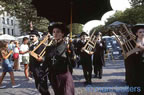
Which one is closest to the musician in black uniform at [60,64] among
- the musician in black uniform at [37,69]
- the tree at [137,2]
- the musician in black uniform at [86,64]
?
the musician in black uniform at [37,69]

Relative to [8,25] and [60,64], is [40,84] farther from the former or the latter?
[8,25]

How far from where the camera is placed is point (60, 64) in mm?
3424

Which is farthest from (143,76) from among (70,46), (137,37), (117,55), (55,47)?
(117,55)

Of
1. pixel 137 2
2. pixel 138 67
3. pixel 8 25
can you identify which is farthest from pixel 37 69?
pixel 8 25

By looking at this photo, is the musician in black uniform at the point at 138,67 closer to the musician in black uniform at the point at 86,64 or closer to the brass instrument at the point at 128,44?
the brass instrument at the point at 128,44

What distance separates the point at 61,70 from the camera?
11.2ft

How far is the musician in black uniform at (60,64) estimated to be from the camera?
3344mm

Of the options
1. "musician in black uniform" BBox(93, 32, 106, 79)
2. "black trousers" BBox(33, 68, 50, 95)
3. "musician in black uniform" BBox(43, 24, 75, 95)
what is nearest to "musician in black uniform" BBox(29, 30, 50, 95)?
"black trousers" BBox(33, 68, 50, 95)

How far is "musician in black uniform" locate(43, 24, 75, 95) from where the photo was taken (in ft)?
11.0

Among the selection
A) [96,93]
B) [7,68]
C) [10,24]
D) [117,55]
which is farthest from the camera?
[10,24]

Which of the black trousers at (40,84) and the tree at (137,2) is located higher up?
the tree at (137,2)

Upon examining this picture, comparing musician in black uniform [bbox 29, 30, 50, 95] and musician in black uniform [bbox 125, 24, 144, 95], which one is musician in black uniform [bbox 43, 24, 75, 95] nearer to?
musician in black uniform [bbox 29, 30, 50, 95]

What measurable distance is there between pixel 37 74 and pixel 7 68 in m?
2.38

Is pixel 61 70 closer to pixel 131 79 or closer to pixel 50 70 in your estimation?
pixel 50 70
